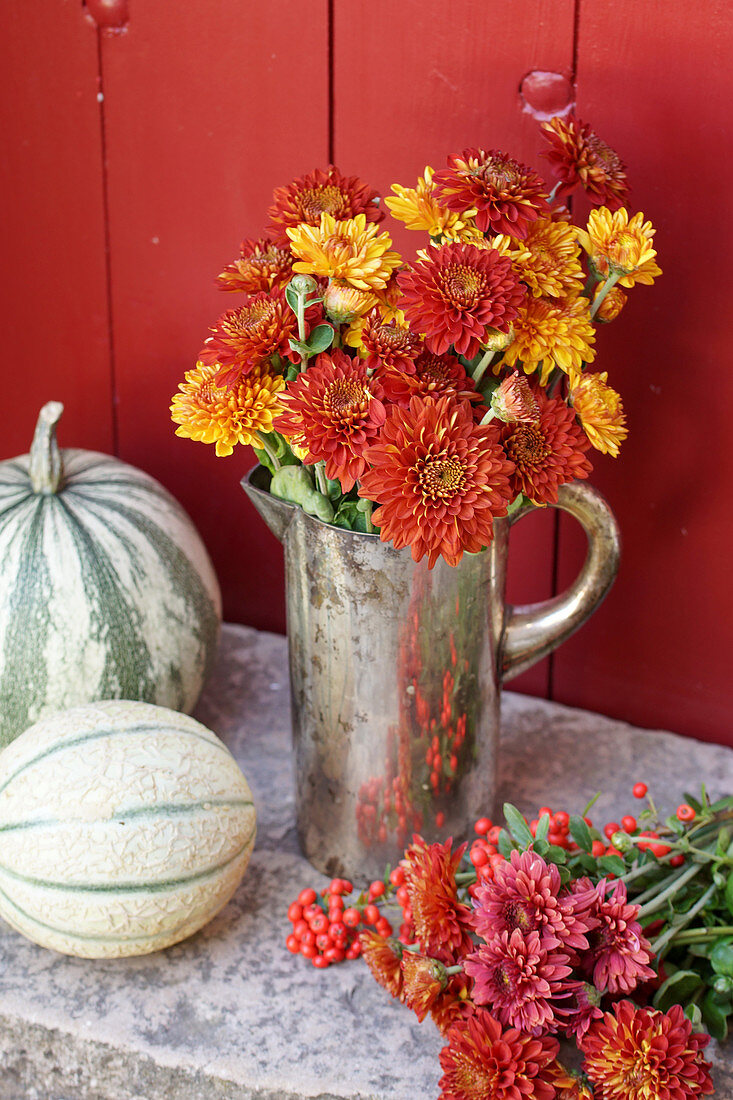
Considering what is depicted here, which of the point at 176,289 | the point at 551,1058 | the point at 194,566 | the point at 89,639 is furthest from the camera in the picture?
the point at 176,289

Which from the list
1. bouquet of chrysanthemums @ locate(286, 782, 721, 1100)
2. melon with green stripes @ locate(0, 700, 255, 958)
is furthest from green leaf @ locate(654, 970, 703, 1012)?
melon with green stripes @ locate(0, 700, 255, 958)

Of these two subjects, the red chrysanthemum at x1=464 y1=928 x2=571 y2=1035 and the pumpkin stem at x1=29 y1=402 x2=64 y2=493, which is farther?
the pumpkin stem at x1=29 y1=402 x2=64 y2=493

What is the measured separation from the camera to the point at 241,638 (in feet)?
4.38

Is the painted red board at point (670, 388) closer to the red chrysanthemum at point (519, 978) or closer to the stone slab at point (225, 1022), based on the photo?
the stone slab at point (225, 1022)

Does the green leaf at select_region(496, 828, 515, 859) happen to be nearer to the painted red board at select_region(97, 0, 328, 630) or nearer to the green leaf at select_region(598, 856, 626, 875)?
the green leaf at select_region(598, 856, 626, 875)

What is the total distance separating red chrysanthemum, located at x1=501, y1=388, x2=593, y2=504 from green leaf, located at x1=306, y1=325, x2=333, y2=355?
0.45 ft

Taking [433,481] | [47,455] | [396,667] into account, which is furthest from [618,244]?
[47,455]

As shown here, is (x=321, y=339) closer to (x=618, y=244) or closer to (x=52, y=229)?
(x=618, y=244)

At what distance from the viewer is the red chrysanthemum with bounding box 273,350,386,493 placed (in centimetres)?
70

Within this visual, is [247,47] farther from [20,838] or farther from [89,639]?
[20,838]

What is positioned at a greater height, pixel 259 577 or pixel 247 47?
pixel 247 47

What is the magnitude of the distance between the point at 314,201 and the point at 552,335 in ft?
0.68

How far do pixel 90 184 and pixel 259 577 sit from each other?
501mm

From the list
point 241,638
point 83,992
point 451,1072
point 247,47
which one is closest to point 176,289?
point 247,47
